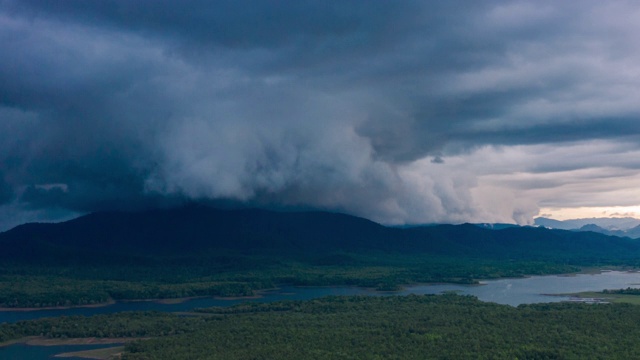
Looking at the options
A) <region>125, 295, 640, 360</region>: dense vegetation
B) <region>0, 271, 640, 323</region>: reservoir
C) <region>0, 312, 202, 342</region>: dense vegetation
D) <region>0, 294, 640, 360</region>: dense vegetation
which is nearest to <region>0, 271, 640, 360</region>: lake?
<region>0, 271, 640, 323</region>: reservoir

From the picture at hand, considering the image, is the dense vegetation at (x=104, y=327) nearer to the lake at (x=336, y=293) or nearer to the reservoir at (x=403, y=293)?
the lake at (x=336, y=293)

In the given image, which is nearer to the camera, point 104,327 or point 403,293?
point 104,327

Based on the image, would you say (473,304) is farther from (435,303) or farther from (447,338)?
(447,338)

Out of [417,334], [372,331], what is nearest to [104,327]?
[372,331]

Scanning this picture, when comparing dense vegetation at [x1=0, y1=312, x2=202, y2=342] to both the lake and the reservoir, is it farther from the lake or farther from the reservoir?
the reservoir

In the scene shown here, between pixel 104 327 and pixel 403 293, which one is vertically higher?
pixel 403 293

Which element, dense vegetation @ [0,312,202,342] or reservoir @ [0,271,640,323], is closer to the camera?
dense vegetation @ [0,312,202,342]

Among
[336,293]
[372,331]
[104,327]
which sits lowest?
[372,331]

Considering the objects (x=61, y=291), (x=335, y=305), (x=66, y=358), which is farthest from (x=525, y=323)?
(x=61, y=291)

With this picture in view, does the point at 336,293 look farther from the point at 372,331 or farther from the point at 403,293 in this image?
the point at 372,331

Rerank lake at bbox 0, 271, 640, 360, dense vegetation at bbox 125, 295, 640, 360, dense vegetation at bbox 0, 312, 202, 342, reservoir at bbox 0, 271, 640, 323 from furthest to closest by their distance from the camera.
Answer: reservoir at bbox 0, 271, 640, 323, dense vegetation at bbox 0, 312, 202, 342, lake at bbox 0, 271, 640, 360, dense vegetation at bbox 125, 295, 640, 360

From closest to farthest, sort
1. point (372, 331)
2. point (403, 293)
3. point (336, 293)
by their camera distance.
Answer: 1. point (372, 331)
2. point (403, 293)
3. point (336, 293)
